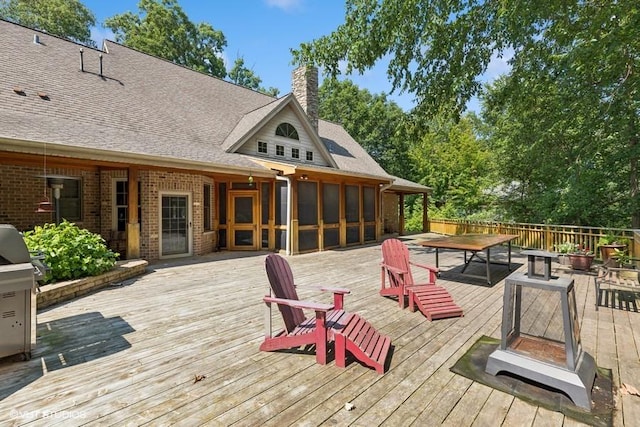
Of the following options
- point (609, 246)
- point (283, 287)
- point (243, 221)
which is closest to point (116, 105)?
point (243, 221)

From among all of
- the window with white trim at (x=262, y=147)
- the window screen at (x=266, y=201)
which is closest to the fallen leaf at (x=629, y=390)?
the window screen at (x=266, y=201)

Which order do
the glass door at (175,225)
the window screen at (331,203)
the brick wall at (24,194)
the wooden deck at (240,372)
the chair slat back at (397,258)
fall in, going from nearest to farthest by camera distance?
the wooden deck at (240,372), the chair slat back at (397,258), the brick wall at (24,194), the glass door at (175,225), the window screen at (331,203)

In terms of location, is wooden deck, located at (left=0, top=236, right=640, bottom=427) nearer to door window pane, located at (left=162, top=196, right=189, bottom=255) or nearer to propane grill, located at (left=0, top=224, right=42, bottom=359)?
propane grill, located at (left=0, top=224, right=42, bottom=359)

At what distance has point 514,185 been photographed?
18375mm

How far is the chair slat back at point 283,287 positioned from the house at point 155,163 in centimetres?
522

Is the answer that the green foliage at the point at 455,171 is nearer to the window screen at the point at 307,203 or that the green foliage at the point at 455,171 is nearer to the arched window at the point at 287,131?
the arched window at the point at 287,131

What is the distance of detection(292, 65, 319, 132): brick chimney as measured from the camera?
14203mm

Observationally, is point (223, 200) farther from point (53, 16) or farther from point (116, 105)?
point (53, 16)

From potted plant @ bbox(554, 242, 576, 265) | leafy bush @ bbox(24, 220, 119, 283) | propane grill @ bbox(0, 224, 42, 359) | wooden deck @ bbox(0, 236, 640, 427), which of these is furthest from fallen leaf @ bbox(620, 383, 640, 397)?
leafy bush @ bbox(24, 220, 119, 283)

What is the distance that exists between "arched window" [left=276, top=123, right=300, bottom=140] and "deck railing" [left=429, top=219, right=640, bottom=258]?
8.97 meters

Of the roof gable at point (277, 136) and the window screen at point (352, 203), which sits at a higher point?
the roof gable at point (277, 136)

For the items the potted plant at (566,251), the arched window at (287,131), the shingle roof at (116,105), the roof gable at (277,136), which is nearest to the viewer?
the shingle roof at (116,105)

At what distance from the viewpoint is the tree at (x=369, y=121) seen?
2812cm

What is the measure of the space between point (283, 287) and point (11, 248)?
266 cm
